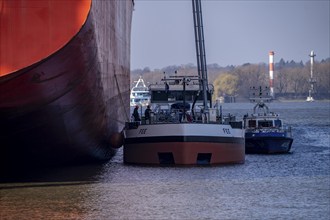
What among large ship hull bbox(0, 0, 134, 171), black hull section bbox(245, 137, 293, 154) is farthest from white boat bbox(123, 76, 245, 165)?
black hull section bbox(245, 137, 293, 154)

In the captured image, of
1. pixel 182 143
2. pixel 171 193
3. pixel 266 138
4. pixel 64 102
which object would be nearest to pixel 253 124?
pixel 266 138

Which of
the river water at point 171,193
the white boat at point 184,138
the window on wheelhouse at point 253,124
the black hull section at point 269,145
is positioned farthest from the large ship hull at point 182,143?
the window on wheelhouse at point 253,124

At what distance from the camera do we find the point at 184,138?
3497 centimetres

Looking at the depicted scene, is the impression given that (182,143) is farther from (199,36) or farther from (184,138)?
(199,36)

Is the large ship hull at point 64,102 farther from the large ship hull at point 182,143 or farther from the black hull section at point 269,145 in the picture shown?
the black hull section at point 269,145

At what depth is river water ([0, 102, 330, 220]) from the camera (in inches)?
908

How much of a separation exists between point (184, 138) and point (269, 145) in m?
12.6

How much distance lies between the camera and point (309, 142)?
Result: 191 feet

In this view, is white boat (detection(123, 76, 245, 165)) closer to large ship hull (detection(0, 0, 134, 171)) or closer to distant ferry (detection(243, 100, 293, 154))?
large ship hull (detection(0, 0, 134, 171))

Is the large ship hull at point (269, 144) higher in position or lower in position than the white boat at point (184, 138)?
lower

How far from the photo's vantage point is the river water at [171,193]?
23.1 meters

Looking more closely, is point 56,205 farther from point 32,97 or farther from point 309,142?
point 309,142

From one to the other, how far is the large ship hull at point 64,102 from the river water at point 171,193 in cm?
84

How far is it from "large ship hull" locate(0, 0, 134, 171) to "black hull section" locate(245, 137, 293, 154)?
1090 centimetres
